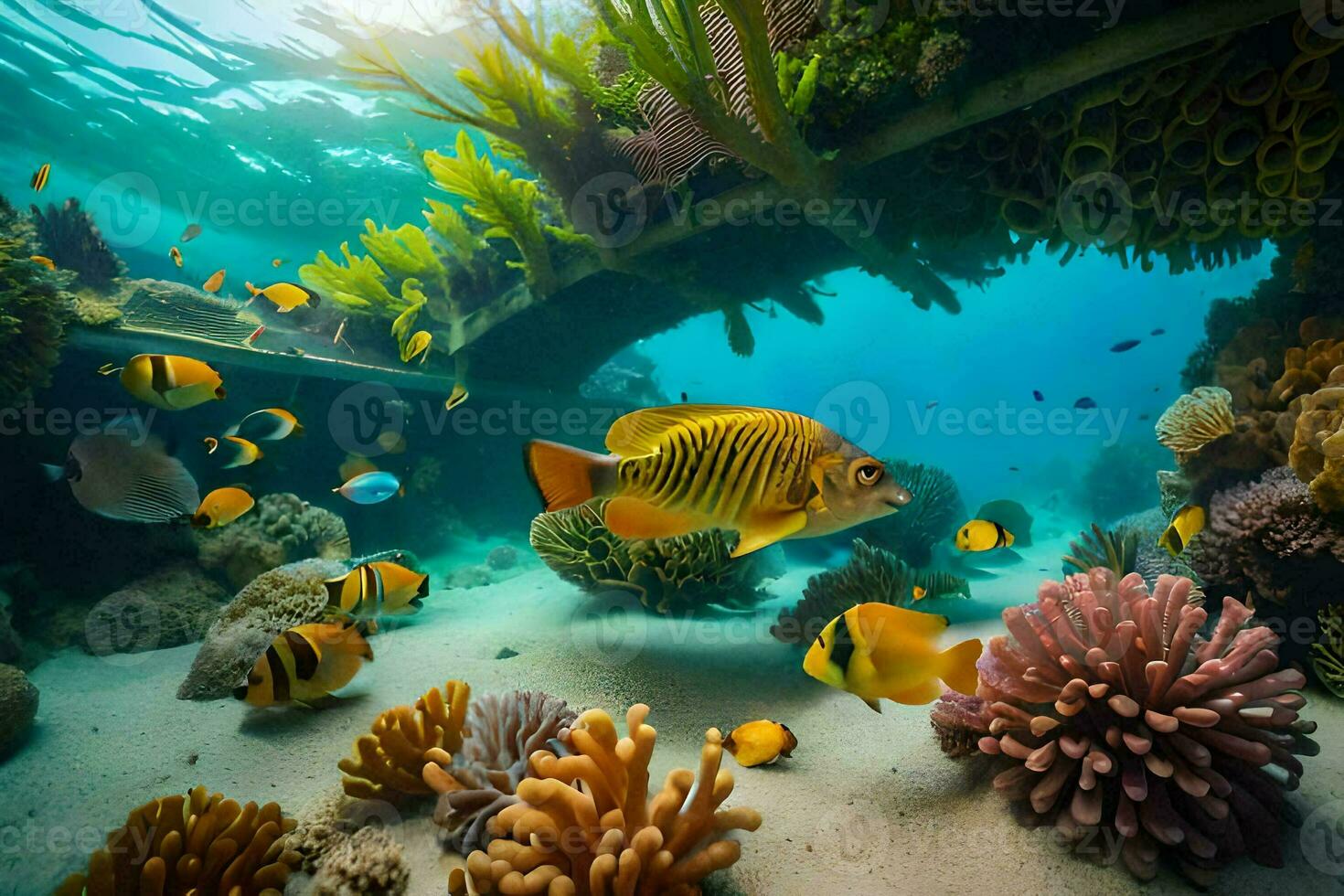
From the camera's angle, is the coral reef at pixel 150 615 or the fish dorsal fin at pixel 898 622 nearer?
the fish dorsal fin at pixel 898 622

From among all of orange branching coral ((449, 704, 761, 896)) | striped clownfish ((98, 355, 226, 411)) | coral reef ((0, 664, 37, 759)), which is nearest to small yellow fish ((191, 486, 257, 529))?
striped clownfish ((98, 355, 226, 411))

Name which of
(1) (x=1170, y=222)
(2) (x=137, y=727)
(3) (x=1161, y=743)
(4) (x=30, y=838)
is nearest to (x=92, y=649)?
(2) (x=137, y=727)

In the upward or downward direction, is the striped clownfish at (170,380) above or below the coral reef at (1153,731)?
A: above

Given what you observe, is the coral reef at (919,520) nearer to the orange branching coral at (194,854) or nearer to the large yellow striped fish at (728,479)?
the large yellow striped fish at (728,479)

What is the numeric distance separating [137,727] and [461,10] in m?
5.88

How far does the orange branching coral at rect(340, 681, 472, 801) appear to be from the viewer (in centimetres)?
278

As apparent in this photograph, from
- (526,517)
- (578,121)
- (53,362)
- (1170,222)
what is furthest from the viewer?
(526,517)

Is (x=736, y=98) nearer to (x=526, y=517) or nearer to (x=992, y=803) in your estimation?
(x=992, y=803)

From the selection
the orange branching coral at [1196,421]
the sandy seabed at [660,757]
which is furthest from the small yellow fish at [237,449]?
the orange branching coral at [1196,421]

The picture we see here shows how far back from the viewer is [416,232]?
8.09 m

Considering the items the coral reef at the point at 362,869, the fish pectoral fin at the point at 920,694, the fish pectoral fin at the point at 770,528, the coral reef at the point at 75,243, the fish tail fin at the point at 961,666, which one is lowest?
the coral reef at the point at 362,869

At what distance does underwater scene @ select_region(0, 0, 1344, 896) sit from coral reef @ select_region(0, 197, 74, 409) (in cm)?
4

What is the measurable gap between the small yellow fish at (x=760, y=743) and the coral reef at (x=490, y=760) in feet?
3.22

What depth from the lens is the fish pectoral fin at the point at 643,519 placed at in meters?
1.70
